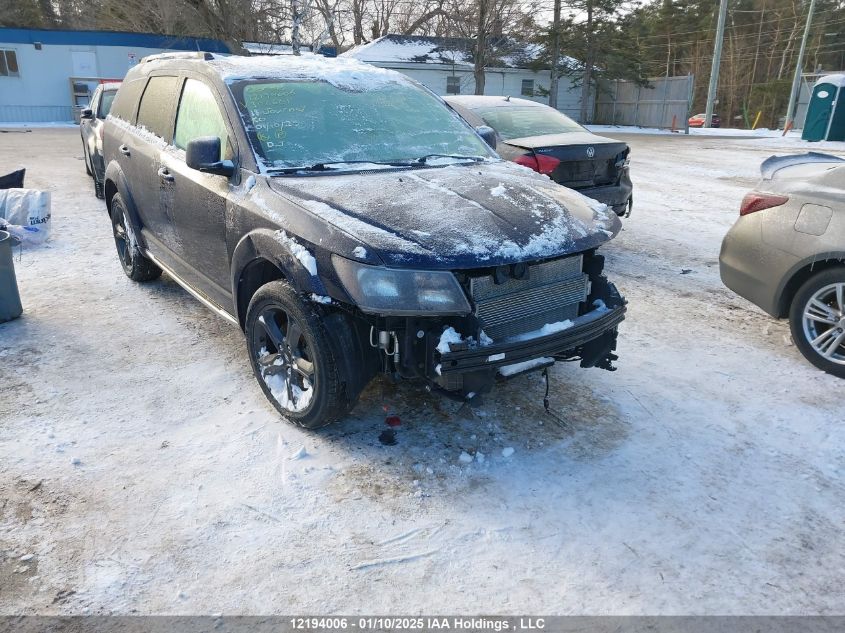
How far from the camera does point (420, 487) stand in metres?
3.05

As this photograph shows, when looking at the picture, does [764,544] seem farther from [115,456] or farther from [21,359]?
[21,359]

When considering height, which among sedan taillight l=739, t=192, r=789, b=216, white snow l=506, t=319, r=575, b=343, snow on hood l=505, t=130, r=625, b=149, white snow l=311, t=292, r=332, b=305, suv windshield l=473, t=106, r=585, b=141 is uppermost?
suv windshield l=473, t=106, r=585, b=141

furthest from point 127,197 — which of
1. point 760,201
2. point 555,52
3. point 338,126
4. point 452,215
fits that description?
point 555,52

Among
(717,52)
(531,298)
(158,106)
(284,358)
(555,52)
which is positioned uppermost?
(555,52)

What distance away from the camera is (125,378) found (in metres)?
4.12

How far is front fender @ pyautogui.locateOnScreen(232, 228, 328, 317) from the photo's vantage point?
3.07 m

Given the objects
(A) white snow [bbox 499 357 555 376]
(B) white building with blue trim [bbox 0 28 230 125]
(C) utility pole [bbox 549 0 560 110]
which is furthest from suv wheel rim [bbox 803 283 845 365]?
(C) utility pole [bbox 549 0 560 110]

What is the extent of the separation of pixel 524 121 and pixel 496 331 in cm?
500

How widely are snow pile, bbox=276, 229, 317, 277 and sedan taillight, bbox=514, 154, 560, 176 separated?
365 cm

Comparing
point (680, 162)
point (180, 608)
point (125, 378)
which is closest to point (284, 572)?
point (180, 608)

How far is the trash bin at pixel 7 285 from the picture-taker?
4.94 metres

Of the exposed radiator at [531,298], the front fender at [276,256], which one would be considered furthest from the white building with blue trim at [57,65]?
the exposed radiator at [531,298]

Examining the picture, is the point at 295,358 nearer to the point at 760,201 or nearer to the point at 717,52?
the point at 760,201

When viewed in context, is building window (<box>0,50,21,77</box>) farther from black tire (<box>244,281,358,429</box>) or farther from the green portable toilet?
the green portable toilet
